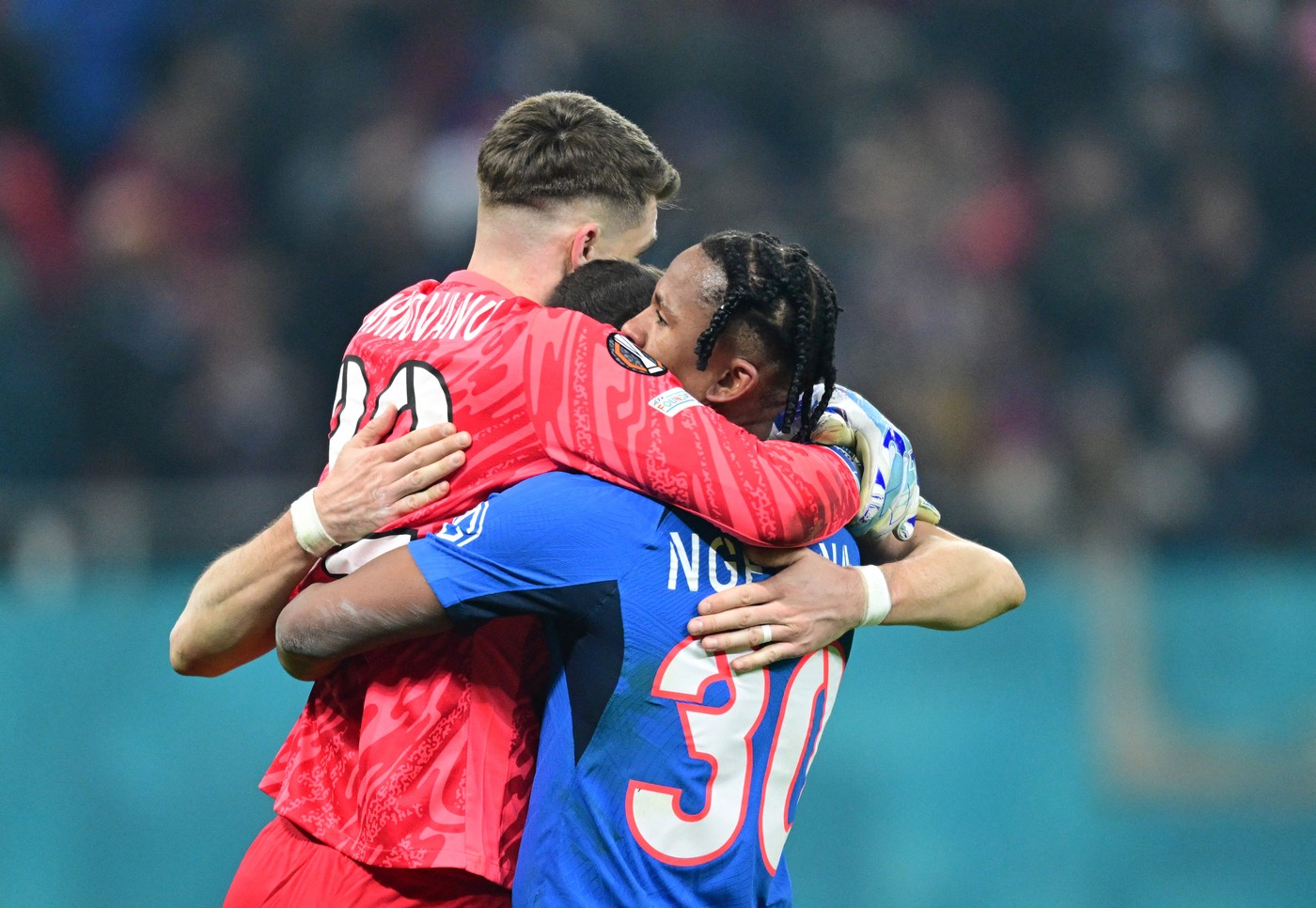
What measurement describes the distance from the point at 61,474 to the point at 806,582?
5.28 m

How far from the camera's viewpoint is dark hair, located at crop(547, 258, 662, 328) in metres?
2.45

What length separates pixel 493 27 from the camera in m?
8.75

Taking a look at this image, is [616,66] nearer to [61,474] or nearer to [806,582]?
[61,474]

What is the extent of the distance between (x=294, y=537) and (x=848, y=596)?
872mm

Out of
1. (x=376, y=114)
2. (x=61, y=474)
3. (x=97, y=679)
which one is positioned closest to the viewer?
(x=97, y=679)

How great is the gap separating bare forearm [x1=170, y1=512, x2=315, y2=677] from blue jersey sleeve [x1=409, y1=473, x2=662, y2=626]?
1.17ft

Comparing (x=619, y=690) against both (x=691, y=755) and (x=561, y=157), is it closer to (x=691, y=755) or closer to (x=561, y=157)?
(x=691, y=755)

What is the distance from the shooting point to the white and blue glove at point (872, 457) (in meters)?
2.37

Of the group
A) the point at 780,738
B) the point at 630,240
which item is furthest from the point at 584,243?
the point at 780,738

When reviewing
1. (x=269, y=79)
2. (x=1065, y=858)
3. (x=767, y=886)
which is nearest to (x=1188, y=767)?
(x=1065, y=858)

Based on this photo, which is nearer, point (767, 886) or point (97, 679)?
point (767, 886)

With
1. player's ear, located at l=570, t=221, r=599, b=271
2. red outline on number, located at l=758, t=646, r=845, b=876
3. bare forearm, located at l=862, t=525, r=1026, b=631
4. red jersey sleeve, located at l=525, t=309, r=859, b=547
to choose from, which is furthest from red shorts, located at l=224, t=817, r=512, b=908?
player's ear, located at l=570, t=221, r=599, b=271

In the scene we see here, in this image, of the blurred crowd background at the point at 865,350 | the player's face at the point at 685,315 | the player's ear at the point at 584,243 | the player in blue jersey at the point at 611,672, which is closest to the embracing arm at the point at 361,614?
the player in blue jersey at the point at 611,672

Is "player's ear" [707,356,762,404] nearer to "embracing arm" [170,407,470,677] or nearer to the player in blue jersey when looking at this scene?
the player in blue jersey
